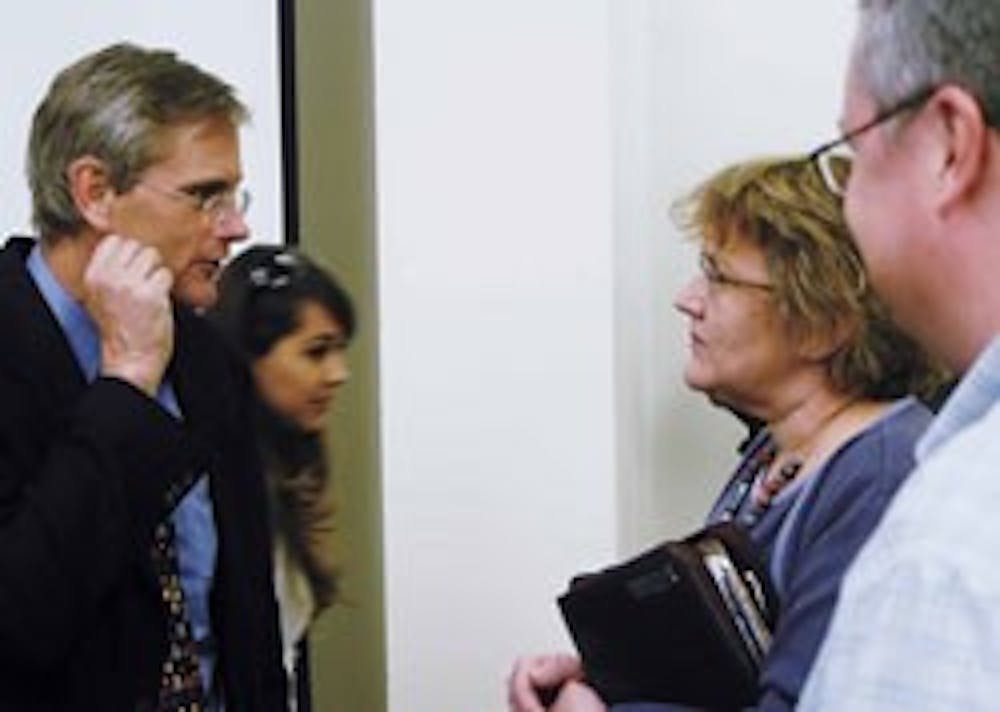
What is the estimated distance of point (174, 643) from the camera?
143 centimetres

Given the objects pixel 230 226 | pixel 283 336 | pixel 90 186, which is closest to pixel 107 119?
pixel 90 186

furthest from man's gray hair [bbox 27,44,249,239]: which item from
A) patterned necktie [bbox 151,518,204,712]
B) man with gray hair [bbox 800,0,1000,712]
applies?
man with gray hair [bbox 800,0,1000,712]

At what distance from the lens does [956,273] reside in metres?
0.75

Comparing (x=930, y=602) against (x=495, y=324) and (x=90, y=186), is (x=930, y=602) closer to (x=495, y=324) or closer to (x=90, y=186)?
(x=90, y=186)

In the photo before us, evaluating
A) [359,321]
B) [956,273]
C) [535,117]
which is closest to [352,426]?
[359,321]

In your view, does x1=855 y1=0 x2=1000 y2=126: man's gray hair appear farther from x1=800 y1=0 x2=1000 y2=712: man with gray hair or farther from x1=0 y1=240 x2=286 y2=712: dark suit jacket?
x1=0 y1=240 x2=286 y2=712: dark suit jacket

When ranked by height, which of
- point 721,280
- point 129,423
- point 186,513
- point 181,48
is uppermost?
point 181,48

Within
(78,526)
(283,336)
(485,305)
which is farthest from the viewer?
(485,305)

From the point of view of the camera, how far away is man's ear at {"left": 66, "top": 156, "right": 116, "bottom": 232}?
146 cm

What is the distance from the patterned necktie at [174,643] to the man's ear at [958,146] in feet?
2.90

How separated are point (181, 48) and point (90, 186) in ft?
2.43

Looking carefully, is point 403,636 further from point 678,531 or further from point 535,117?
point 535,117

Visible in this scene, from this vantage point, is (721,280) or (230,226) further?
(721,280)

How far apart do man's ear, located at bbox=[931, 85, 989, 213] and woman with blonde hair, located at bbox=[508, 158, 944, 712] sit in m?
0.63
